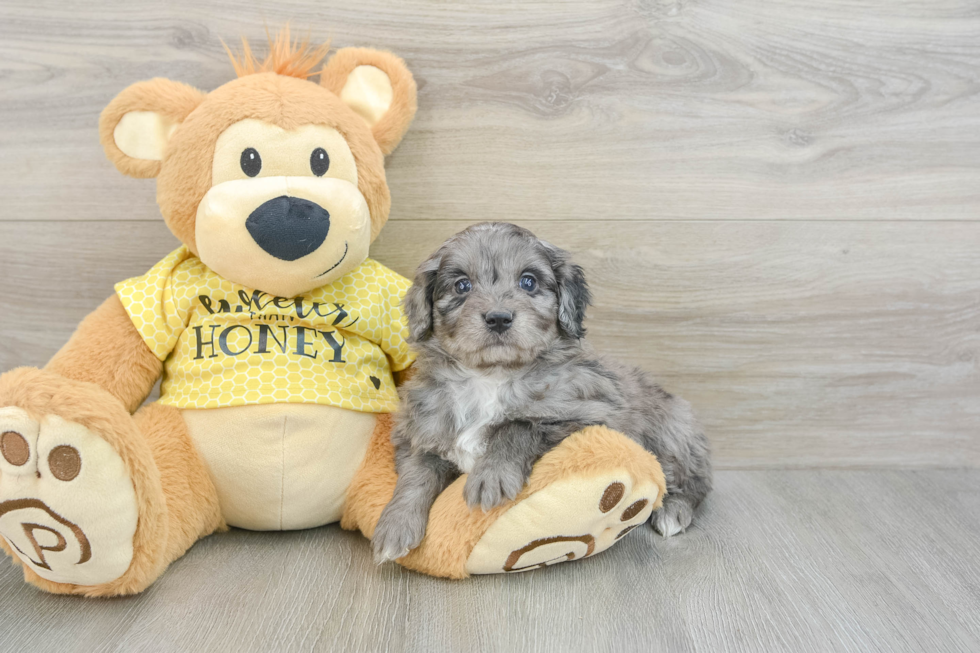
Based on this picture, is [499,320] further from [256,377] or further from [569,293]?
[256,377]

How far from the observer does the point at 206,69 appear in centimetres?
209

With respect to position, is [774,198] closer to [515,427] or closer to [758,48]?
[758,48]

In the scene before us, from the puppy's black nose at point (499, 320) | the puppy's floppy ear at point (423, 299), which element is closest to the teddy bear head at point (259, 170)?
the puppy's floppy ear at point (423, 299)

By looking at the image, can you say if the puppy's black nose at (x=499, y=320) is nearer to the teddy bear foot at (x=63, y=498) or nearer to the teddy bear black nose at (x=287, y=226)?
the teddy bear black nose at (x=287, y=226)

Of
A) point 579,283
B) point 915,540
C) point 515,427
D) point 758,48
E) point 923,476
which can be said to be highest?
point 758,48

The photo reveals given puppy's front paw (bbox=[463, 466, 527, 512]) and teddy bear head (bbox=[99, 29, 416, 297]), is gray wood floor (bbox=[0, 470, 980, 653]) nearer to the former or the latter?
puppy's front paw (bbox=[463, 466, 527, 512])

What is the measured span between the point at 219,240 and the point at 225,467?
0.56 meters

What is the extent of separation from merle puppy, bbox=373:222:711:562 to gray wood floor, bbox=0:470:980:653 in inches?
7.7

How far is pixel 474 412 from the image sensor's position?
173cm

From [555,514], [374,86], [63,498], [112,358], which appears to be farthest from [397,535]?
[374,86]

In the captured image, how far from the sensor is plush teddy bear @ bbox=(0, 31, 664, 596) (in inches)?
59.1

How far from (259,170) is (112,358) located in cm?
60

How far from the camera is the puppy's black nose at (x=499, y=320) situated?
1.58 meters

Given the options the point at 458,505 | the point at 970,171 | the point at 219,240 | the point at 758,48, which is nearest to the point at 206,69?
the point at 219,240
